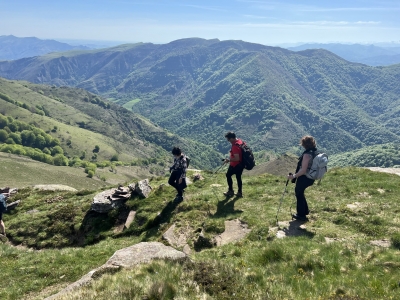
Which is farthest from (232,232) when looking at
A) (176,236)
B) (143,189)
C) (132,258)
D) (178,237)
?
(143,189)

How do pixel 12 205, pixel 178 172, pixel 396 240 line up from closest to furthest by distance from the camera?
pixel 396 240
pixel 178 172
pixel 12 205

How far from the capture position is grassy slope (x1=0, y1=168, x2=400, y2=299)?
8.12 meters

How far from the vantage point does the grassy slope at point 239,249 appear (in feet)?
26.7

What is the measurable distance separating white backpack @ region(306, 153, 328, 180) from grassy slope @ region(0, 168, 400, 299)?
2766mm

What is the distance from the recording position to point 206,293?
7816 mm

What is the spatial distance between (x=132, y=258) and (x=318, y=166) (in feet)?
32.4

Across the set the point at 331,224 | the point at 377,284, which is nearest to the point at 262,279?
the point at 377,284

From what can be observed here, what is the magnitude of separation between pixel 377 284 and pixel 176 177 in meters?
12.8

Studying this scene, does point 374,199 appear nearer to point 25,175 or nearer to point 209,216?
point 209,216

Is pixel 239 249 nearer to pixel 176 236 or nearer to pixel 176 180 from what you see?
pixel 176 236

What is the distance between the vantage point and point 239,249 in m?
11.9

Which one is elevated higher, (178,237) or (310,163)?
(310,163)

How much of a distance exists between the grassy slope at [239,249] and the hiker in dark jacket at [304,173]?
2.48 ft

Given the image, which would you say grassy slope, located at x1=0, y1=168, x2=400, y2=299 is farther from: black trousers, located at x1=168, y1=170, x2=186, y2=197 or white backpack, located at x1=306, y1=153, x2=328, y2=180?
white backpack, located at x1=306, y1=153, x2=328, y2=180
